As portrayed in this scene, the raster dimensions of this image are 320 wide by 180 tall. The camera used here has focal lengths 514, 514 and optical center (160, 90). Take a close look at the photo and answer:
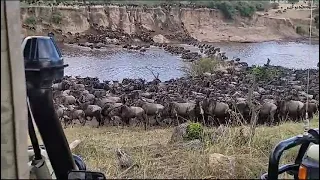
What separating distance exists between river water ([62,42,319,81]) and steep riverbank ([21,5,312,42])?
2043 millimetres

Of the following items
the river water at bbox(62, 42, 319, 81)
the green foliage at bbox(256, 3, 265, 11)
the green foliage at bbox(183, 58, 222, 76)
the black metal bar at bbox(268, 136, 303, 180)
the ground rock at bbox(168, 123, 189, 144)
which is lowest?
the river water at bbox(62, 42, 319, 81)

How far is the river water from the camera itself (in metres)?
25.4

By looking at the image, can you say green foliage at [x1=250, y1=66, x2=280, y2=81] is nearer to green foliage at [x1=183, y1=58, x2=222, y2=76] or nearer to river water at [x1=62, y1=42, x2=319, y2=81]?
river water at [x1=62, y1=42, x2=319, y2=81]

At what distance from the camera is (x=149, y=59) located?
32.6 metres

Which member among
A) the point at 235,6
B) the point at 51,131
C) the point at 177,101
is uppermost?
the point at 51,131

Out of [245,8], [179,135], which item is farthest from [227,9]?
[179,135]

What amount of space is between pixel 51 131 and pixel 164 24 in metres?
45.1

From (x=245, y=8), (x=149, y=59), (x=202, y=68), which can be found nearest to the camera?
(x=202, y=68)

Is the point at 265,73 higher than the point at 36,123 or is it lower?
lower

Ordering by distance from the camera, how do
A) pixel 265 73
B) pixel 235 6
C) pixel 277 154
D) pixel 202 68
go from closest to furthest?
pixel 277 154 → pixel 265 73 → pixel 202 68 → pixel 235 6

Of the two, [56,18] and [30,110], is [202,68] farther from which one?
[30,110]

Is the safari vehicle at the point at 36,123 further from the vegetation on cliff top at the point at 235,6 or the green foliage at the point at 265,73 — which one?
the vegetation on cliff top at the point at 235,6

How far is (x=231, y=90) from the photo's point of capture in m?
17.0

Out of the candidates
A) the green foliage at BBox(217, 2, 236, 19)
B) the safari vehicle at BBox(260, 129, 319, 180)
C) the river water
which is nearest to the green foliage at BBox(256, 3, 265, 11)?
the green foliage at BBox(217, 2, 236, 19)
